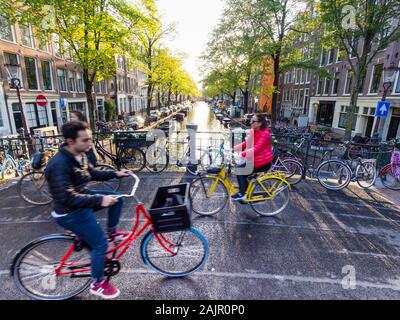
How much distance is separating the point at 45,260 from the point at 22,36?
21162 millimetres

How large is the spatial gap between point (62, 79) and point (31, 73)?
4208 millimetres

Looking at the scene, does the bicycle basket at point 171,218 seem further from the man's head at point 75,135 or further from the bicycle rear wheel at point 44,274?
the man's head at point 75,135

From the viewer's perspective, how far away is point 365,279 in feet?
9.37

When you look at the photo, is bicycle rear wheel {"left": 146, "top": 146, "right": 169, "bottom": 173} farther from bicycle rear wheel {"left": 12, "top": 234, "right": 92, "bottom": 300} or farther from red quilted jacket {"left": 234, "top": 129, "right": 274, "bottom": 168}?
bicycle rear wheel {"left": 12, "top": 234, "right": 92, "bottom": 300}

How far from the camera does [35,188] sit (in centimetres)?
486

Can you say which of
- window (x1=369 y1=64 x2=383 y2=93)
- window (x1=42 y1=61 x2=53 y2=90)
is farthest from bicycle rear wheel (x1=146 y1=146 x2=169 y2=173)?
window (x1=369 y1=64 x2=383 y2=93)

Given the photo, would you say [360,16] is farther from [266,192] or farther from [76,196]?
[76,196]

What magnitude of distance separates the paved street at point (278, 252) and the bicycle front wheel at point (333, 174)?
654mm

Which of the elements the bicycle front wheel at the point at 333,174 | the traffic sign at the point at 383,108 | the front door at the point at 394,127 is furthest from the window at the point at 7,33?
the front door at the point at 394,127

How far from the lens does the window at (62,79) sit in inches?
831

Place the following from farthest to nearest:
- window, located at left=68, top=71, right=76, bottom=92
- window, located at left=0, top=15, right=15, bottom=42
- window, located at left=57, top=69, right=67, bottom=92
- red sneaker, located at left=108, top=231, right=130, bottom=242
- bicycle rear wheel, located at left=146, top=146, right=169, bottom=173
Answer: window, located at left=68, top=71, right=76, bottom=92 → window, located at left=57, top=69, right=67, bottom=92 → window, located at left=0, top=15, right=15, bottom=42 → bicycle rear wheel, located at left=146, top=146, right=169, bottom=173 → red sneaker, located at left=108, top=231, right=130, bottom=242

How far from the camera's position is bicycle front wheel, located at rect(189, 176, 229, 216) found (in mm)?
4242
